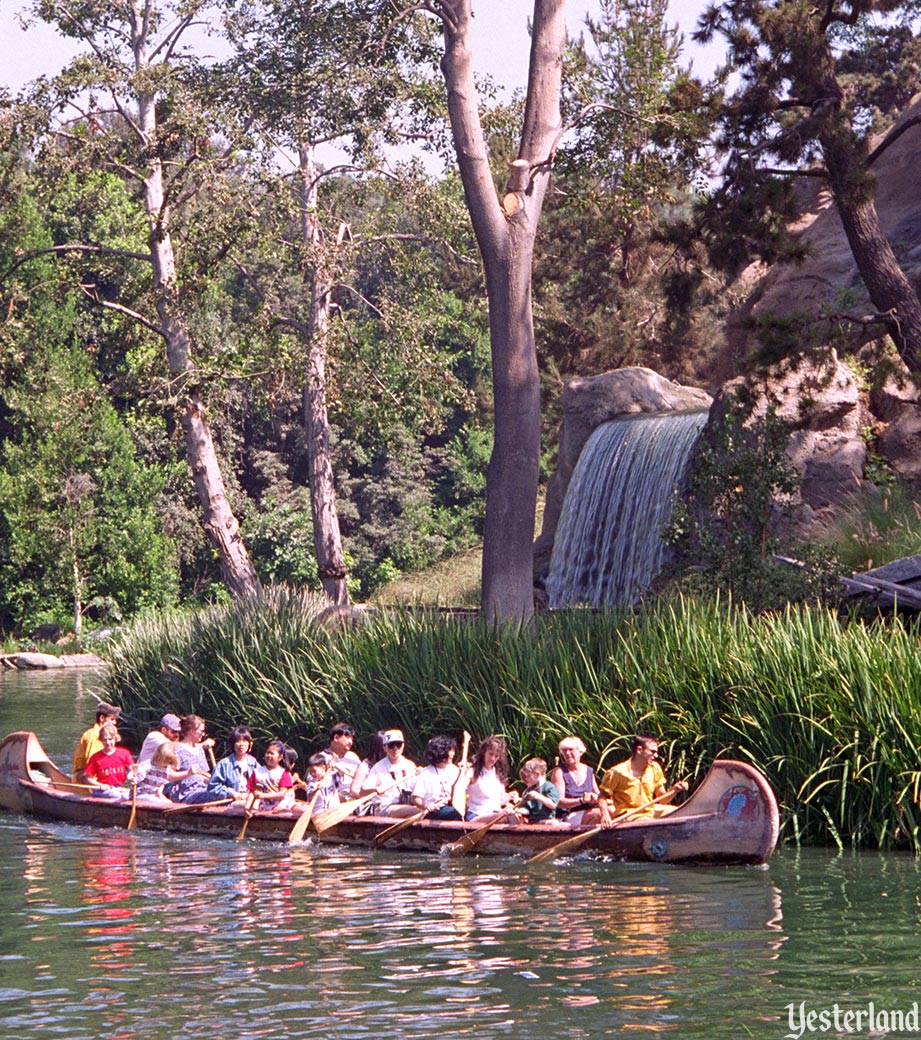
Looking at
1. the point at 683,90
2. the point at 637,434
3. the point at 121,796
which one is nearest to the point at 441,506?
the point at 637,434

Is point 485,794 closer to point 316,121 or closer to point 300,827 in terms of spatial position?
point 300,827

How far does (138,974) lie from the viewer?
1038 centimetres

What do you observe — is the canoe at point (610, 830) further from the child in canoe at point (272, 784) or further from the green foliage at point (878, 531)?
the green foliage at point (878, 531)

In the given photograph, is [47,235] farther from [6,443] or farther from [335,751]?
[335,751]

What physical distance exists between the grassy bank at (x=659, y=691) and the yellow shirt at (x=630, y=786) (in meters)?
0.80

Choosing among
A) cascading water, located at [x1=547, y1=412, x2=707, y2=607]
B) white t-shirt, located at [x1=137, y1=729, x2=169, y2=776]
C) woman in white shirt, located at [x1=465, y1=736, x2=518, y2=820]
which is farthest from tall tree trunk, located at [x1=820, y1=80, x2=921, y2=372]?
A: white t-shirt, located at [x1=137, y1=729, x2=169, y2=776]

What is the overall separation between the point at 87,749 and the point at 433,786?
5700 mm

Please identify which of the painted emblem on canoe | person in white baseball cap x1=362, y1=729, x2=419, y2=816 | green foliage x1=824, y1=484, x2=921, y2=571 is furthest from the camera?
green foliage x1=824, y1=484, x2=921, y2=571

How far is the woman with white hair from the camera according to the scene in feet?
49.0

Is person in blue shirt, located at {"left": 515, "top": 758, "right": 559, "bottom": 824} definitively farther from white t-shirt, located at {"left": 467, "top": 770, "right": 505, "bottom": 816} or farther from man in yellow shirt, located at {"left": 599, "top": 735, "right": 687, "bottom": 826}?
man in yellow shirt, located at {"left": 599, "top": 735, "right": 687, "bottom": 826}

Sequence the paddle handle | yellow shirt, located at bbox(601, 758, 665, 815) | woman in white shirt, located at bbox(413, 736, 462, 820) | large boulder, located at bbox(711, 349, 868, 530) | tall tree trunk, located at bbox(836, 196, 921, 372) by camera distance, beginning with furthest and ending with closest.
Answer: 1. large boulder, located at bbox(711, 349, 868, 530)
2. tall tree trunk, located at bbox(836, 196, 921, 372)
3. woman in white shirt, located at bbox(413, 736, 462, 820)
4. yellow shirt, located at bbox(601, 758, 665, 815)
5. the paddle handle

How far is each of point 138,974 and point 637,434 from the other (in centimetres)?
2253

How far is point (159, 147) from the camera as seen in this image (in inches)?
1268

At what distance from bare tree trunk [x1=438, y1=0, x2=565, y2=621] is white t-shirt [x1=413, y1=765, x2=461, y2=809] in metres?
5.69
